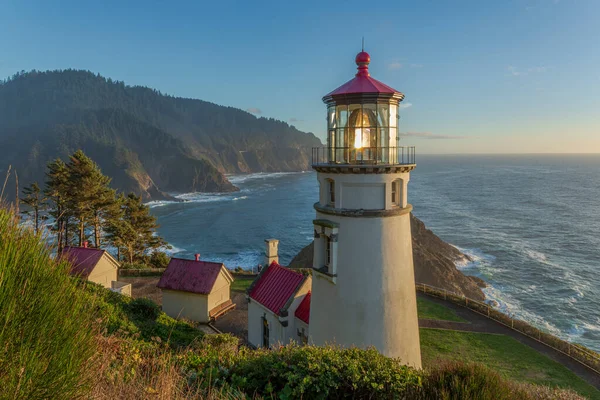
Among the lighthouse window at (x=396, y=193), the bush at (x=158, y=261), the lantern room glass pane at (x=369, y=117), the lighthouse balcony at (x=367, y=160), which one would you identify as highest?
the lantern room glass pane at (x=369, y=117)

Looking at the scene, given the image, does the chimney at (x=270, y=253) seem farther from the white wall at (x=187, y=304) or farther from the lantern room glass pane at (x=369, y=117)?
the lantern room glass pane at (x=369, y=117)

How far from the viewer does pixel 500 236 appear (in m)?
50.7

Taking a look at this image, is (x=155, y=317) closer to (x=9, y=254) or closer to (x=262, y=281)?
(x=262, y=281)

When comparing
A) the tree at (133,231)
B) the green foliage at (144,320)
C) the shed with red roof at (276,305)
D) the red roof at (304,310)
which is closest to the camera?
the green foliage at (144,320)

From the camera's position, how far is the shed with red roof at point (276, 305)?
12.6 m

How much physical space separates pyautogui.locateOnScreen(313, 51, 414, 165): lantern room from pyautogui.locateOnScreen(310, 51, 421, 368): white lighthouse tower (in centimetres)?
2

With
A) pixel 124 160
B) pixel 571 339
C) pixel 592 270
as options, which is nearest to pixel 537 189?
pixel 592 270

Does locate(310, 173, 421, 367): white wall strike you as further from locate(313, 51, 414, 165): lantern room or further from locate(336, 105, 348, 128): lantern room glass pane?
locate(336, 105, 348, 128): lantern room glass pane

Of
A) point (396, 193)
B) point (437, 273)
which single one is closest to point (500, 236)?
point (437, 273)

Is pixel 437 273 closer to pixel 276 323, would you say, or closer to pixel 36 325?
pixel 276 323

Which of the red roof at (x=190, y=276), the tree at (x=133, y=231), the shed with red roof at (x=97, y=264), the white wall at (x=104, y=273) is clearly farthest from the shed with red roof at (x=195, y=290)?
the tree at (x=133, y=231)

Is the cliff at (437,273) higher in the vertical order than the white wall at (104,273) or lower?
lower

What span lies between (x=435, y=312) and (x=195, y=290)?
1222cm

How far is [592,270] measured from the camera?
1444 inches
